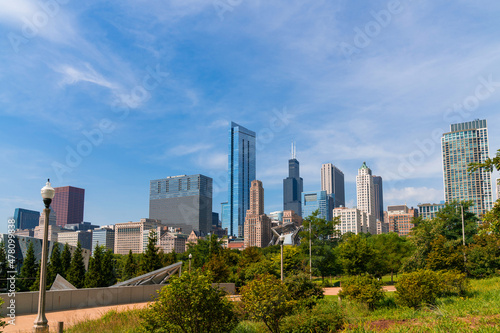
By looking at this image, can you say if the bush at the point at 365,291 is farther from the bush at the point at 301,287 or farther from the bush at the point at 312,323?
the bush at the point at 312,323

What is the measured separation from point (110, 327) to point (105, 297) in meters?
11.6

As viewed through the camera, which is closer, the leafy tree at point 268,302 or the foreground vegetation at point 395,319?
the foreground vegetation at point 395,319

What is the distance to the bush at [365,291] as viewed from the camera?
2188 cm

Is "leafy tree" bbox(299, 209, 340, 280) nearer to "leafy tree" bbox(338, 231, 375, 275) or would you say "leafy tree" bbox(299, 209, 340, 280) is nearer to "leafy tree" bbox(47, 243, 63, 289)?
"leafy tree" bbox(338, 231, 375, 275)

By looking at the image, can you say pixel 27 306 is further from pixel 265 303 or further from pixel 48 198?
pixel 265 303

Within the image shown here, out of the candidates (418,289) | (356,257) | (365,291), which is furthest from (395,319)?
(356,257)

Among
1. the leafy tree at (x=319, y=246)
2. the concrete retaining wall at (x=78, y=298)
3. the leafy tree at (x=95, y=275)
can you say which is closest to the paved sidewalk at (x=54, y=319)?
the concrete retaining wall at (x=78, y=298)

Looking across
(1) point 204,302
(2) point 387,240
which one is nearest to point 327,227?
(2) point 387,240

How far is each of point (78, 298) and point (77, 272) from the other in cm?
2360

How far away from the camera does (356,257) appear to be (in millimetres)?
46406

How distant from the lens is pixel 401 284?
21453 millimetres

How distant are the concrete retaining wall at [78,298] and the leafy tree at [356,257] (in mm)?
24004

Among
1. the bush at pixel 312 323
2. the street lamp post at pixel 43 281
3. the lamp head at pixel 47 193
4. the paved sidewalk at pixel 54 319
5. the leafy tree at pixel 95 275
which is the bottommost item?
the leafy tree at pixel 95 275

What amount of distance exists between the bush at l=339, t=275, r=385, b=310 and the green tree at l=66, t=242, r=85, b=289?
34919 mm
